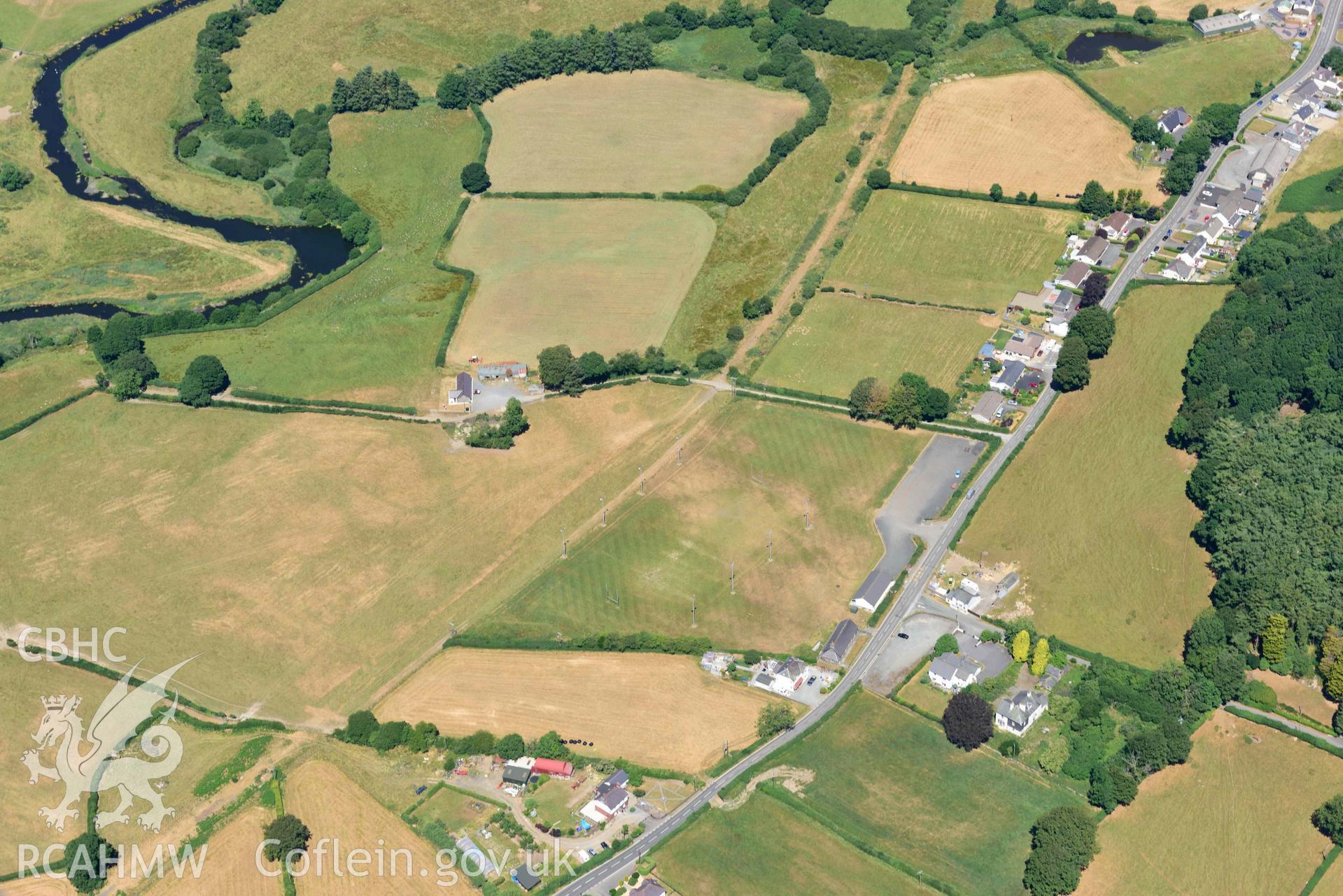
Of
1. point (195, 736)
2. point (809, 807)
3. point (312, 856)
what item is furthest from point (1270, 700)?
point (195, 736)

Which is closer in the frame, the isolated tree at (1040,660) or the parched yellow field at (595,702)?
the parched yellow field at (595,702)

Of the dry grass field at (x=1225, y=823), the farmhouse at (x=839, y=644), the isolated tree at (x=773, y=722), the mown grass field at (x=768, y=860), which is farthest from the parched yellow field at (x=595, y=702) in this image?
the dry grass field at (x=1225, y=823)

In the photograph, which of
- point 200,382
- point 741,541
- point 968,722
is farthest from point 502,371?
point 968,722

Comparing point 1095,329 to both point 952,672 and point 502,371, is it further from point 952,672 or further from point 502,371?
point 502,371

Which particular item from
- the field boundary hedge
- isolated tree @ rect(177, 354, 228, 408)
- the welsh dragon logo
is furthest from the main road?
the field boundary hedge

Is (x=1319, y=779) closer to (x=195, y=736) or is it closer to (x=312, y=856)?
(x=312, y=856)

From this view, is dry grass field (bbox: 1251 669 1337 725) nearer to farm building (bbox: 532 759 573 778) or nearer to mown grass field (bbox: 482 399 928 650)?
mown grass field (bbox: 482 399 928 650)

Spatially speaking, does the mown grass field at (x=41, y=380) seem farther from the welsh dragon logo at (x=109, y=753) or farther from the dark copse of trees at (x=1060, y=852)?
the dark copse of trees at (x=1060, y=852)
